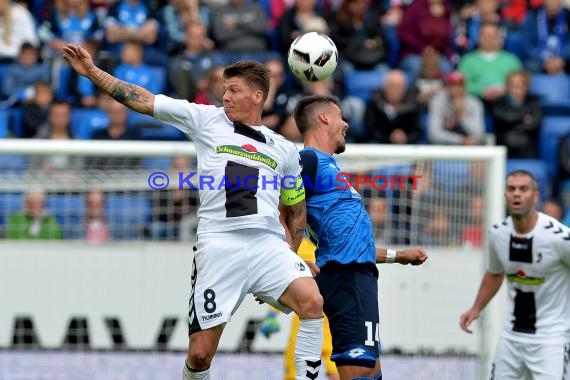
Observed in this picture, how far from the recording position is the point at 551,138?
642 inches

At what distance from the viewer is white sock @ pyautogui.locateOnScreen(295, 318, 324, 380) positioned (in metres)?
7.67

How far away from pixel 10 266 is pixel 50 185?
889mm

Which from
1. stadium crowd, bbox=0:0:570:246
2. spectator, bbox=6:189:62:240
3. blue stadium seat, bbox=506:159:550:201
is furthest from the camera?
blue stadium seat, bbox=506:159:550:201

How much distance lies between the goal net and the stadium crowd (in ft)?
6.13

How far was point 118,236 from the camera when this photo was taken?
12.1 metres

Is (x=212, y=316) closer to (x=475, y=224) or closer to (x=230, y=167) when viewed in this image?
(x=230, y=167)

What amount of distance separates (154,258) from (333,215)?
4.10 meters

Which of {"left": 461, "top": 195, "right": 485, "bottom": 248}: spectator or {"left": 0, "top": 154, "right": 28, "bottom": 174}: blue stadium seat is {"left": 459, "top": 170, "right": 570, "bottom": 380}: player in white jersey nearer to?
{"left": 461, "top": 195, "right": 485, "bottom": 248}: spectator

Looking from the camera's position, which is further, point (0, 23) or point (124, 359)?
point (0, 23)

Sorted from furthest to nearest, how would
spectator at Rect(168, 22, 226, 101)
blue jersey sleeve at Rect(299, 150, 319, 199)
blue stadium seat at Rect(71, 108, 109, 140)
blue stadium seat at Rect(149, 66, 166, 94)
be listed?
1. blue stadium seat at Rect(149, 66, 166, 94)
2. spectator at Rect(168, 22, 226, 101)
3. blue stadium seat at Rect(71, 108, 109, 140)
4. blue jersey sleeve at Rect(299, 150, 319, 199)

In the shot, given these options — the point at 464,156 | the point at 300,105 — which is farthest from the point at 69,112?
the point at 300,105

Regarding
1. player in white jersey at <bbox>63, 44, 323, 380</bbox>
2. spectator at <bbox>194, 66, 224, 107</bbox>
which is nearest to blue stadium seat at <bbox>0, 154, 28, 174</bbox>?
spectator at <bbox>194, 66, 224, 107</bbox>

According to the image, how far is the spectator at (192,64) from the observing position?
15.5 metres

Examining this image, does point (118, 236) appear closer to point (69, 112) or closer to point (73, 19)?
point (69, 112)
